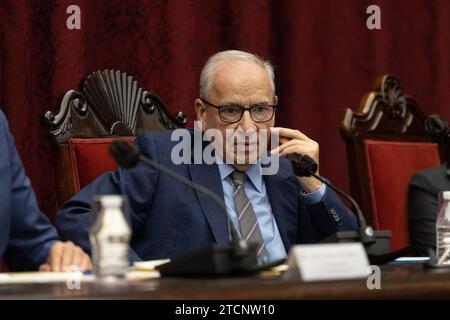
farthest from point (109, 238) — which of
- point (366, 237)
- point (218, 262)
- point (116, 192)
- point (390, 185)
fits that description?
point (390, 185)

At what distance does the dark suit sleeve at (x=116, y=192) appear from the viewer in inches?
82.3

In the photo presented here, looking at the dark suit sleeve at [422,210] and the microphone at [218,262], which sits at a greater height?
the microphone at [218,262]

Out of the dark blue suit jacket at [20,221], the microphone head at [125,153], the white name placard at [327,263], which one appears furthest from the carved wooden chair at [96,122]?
the white name placard at [327,263]

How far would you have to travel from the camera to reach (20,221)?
1.92m

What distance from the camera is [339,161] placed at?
11.7ft

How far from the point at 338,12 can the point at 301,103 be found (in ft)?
1.34

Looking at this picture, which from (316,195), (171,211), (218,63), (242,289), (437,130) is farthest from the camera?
(218,63)

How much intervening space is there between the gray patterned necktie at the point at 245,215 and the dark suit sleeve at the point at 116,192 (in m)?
0.22

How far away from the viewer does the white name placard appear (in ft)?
4.19

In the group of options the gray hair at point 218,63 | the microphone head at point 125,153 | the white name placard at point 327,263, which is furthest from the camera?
the gray hair at point 218,63

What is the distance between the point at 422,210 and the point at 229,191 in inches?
27.6

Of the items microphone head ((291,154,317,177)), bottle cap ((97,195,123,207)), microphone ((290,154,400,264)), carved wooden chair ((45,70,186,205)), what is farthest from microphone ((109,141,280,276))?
carved wooden chair ((45,70,186,205))

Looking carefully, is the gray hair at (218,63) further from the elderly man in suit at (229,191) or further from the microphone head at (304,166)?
the microphone head at (304,166)

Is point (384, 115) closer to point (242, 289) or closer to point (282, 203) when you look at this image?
point (282, 203)
